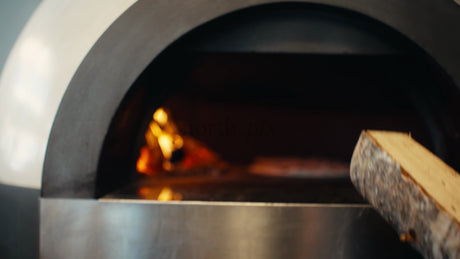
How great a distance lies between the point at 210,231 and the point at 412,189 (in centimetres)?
40

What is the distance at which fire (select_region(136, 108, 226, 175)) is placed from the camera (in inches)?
43.9

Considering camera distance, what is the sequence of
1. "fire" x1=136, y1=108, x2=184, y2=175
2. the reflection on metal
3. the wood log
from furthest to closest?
1. "fire" x1=136, y1=108, x2=184, y2=175
2. the reflection on metal
3. the wood log

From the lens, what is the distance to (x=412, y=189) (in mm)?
497

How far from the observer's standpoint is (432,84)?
869 mm

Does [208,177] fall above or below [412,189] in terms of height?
above

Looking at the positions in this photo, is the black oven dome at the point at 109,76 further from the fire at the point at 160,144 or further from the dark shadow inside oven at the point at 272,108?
the fire at the point at 160,144

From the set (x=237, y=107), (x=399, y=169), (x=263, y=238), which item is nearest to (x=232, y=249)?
(x=263, y=238)

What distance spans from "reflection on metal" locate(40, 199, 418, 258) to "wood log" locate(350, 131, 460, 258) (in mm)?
140

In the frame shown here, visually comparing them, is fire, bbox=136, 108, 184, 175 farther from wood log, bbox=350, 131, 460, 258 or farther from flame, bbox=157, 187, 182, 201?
wood log, bbox=350, 131, 460, 258

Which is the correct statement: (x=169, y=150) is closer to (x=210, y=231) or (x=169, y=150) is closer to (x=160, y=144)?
(x=160, y=144)

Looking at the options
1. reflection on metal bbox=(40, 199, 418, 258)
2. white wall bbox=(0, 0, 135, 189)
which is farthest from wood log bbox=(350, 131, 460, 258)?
white wall bbox=(0, 0, 135, 189)

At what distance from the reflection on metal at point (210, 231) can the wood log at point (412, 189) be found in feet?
0.46

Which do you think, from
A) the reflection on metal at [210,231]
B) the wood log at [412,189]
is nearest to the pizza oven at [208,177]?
the reflection on metal at [210,231]

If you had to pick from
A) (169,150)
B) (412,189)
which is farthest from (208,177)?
(412,189)
